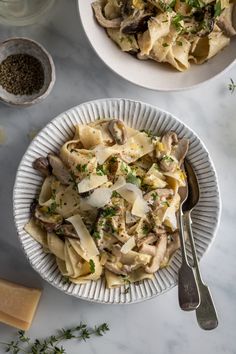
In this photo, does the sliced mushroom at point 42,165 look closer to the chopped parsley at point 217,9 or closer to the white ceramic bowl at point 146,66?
the white ceramic bowl at point 146,66

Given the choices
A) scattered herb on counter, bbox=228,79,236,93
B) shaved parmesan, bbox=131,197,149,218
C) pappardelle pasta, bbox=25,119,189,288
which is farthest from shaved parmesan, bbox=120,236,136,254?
scattered herb on counter, bbox=228,79,236,93

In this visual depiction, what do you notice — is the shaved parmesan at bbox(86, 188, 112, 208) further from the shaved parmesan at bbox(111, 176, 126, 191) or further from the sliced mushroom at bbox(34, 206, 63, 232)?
the sliced mushroom at bbox(34, 206, 63, 232)

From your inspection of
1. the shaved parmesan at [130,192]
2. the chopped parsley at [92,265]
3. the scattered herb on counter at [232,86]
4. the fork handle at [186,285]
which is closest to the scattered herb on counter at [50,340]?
the chopped parsley at [92,265]

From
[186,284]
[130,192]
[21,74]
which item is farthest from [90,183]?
[21,74]

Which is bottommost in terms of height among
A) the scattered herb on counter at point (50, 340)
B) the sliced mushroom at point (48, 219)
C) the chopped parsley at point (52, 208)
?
the scattered herb on counter at point (50, 340)

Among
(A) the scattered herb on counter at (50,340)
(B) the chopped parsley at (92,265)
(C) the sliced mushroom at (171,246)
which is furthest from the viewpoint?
(A) the scattered herb on counter at (50,340)

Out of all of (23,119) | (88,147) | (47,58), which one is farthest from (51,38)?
(88,147)
